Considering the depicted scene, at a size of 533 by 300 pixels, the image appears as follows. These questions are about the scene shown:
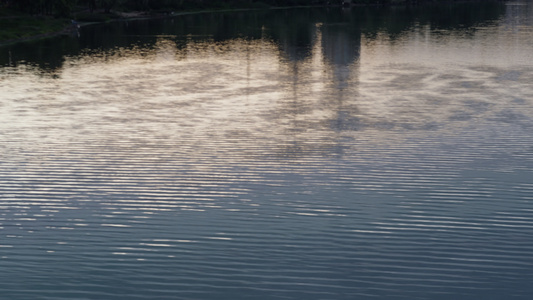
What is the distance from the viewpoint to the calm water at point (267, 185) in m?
20.5

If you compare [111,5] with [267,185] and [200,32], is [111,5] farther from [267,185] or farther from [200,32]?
[267,185]

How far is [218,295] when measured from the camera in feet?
63.5

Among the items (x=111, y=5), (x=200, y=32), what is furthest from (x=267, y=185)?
(x=111, y=5)

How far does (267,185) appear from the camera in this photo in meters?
29.0

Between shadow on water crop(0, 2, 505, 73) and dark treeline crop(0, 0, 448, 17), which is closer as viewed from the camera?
shadow on water crop(0, 2, 505, 73)

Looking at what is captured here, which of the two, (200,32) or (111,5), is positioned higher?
(111,5)

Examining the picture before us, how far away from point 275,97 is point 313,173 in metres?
20.9

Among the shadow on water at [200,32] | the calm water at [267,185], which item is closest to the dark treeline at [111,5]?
the shadow on water at [200,32]

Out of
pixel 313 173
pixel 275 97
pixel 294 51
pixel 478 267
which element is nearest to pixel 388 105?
pixel 275 97

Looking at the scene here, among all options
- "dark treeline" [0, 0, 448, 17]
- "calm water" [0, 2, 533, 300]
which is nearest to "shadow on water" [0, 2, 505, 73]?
"dark treeline" [0, 0, 448, 17]

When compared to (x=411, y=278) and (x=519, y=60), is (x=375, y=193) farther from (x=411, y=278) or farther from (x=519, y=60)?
(x=519, y=60)

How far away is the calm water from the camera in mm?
20516

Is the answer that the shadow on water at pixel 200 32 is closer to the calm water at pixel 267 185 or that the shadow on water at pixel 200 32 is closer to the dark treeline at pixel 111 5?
the dark treeline at pixel 111 5

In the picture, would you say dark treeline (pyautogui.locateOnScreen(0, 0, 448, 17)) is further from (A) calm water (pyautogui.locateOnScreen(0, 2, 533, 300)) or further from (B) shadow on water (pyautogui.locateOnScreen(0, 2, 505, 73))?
(A) calm water (pyautogui.locateOnScreen(0, 2, 533, 300))
